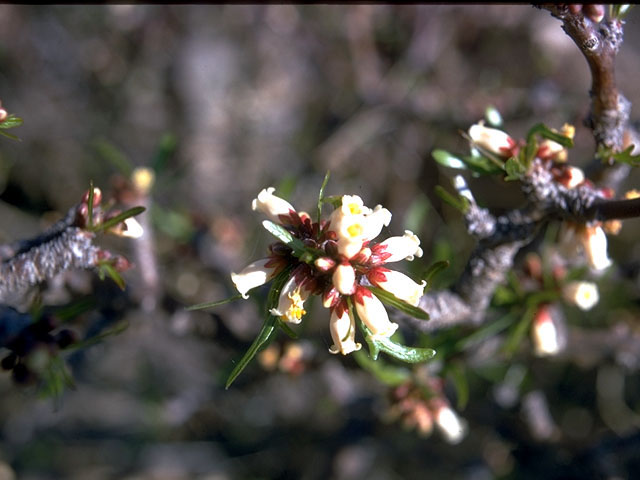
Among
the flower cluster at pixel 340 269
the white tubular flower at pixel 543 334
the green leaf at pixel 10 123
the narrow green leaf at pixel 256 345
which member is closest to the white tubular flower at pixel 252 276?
the flower cluster at pixel 340 269

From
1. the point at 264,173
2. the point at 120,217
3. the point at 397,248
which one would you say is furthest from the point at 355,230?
the point at 264,173

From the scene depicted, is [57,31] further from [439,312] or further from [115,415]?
[439,312]

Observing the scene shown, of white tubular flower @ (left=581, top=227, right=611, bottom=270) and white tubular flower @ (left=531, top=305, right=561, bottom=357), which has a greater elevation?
white tubular flower @ (left=581, top=227, right=611, bottom=270)

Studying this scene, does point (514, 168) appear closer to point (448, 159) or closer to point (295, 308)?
point (448, 159)

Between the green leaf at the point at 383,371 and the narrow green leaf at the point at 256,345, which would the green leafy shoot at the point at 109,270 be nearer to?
the narrow green leaf at the point at 256,345

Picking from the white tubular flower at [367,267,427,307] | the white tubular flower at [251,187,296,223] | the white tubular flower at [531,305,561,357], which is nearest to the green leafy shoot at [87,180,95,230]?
the white tubular flower at [251,187,296,223]

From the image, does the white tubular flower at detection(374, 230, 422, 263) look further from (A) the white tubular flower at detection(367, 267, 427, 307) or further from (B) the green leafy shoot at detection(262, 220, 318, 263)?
(B) the green leafy shoot at detection(262, 220, 318, 263)
